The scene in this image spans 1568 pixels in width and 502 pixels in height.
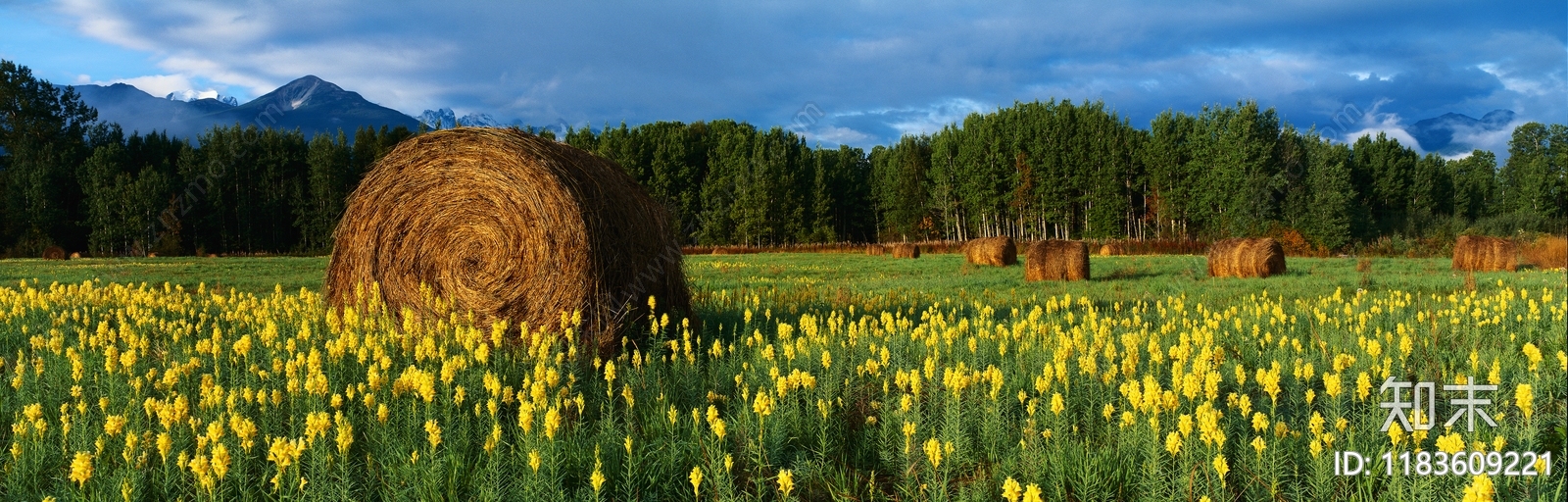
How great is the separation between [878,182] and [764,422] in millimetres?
69785

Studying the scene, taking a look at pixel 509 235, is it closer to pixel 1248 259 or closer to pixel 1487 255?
pixel 1248 259

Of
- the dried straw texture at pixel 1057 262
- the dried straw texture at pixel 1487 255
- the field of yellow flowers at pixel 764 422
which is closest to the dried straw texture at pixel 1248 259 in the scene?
the dried straw texture at pixel 1057 262

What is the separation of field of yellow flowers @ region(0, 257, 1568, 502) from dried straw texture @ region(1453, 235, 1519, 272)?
17893 millimetres

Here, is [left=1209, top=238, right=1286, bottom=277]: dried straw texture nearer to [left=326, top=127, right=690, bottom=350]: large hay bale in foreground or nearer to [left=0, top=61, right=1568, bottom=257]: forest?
[left=326, top=127, right=690, bottom=350]: large hay bale in foreground

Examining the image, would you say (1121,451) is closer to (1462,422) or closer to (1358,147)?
(1462,422)

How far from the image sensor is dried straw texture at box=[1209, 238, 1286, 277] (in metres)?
20.5

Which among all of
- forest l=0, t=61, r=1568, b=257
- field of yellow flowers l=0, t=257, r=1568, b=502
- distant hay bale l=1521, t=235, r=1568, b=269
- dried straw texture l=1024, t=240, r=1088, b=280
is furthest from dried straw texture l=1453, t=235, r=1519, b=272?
forest l=0, t=61, r=1568, b=257

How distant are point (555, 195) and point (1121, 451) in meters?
5.50

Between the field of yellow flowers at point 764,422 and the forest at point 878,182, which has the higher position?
the forest at point 878,182

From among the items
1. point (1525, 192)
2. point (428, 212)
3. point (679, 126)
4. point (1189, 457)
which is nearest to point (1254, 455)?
point (1189, 457)

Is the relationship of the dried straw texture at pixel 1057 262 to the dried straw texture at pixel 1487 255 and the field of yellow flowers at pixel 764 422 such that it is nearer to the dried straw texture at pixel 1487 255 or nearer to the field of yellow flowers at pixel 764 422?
the dried straw texture at pixel 1487 255

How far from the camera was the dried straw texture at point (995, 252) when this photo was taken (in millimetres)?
28203

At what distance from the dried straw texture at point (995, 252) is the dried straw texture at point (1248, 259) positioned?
7546 mm

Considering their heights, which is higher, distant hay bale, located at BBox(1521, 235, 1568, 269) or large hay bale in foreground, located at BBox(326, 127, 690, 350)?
large hay bale in foreground, located at BBox(326, 127, 690, 350)
